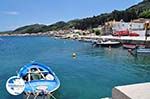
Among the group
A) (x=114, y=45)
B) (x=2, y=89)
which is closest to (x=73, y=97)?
(x=2, y=89)

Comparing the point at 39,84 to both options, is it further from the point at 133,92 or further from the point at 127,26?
the point at 127,26

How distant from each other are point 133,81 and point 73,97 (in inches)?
392

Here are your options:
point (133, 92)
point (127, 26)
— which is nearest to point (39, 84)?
point (133, 92)

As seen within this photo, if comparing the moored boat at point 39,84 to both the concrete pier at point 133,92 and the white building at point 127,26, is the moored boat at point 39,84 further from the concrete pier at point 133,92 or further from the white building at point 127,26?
the white building at point 127,26

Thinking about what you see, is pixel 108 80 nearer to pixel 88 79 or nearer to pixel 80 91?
pixel 88 79

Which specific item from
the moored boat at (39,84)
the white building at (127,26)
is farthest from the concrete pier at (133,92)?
the white building at (127,26)

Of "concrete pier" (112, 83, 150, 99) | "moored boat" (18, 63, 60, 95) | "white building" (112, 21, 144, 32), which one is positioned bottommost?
"moored boat" (18, 63, 60, 95)

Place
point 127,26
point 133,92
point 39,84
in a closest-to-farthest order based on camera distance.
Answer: point 133,92 < point 39,84 < point 127,26

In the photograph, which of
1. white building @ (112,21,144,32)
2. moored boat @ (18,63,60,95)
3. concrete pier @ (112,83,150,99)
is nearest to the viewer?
concrete pier @ (112,83,150,99)

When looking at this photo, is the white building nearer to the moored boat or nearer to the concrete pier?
the moored boat

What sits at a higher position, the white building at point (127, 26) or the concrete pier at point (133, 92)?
the concrete pier at point (133, 92)

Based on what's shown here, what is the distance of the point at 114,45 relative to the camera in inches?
2953

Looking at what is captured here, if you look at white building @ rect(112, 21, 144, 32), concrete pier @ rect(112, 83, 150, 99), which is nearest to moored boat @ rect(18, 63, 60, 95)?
concrete pier @ rect(112, 83, 150, 99)

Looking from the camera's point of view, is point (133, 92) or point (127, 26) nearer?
point (133, 92)
